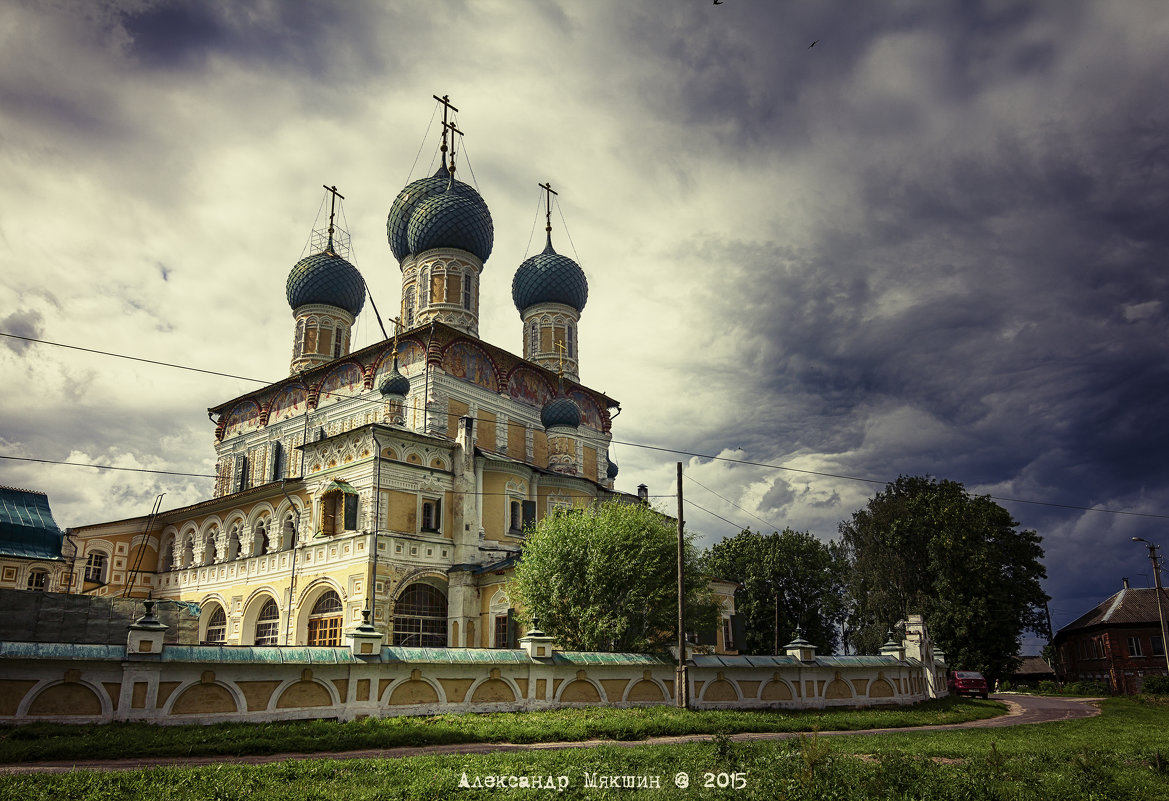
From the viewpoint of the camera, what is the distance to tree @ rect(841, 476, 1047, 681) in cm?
3481

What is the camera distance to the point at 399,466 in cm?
2719

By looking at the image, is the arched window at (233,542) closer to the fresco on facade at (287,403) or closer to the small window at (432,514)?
the fresco on facade at (287,403)

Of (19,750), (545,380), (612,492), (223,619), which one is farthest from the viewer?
(545,380)

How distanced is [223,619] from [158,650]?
20.0 m

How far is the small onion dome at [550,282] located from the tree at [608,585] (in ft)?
65.3

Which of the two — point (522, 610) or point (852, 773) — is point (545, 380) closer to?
point (522, 610)

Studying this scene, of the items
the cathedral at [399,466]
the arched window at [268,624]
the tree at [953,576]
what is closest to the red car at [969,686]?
the tree at [953,576]

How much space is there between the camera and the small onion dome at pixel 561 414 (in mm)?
34531

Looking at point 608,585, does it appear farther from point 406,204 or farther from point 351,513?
point 406,204

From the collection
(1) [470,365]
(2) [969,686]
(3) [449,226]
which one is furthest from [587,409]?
(2) [969,686]

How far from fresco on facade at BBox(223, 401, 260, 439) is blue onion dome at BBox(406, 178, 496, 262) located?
11110 millimetres

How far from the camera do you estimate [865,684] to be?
2245cm

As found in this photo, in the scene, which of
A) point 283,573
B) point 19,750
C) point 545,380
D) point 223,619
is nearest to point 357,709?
point 19,750

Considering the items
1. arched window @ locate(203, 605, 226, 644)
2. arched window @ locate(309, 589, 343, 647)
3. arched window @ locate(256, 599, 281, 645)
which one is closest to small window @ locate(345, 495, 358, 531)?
arched window @ locate(309, 589, 343, 647)
